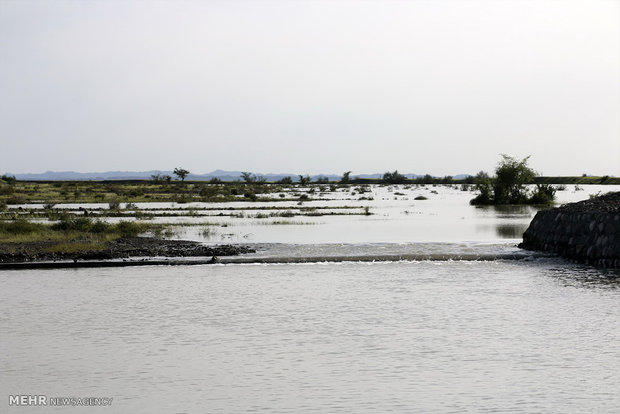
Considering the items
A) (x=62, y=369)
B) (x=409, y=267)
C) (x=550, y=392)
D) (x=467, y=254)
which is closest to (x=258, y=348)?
(x=62, y=369)

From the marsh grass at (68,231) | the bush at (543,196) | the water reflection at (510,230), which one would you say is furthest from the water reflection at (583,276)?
the bush at (543,196)

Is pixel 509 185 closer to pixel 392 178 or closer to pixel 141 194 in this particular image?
pixel 141 194

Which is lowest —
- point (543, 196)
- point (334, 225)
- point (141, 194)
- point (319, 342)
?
point (319, 342)

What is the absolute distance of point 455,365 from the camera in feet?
42.1

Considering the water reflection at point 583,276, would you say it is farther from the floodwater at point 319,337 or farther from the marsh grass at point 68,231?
the marsh grass at point 68,231

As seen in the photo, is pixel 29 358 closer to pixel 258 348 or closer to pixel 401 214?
pixel 258 348

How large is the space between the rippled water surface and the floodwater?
0.15ft

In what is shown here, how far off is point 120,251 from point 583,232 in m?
18.5

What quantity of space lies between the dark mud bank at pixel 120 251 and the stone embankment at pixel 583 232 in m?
12.4

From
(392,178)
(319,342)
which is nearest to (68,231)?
(319,342)

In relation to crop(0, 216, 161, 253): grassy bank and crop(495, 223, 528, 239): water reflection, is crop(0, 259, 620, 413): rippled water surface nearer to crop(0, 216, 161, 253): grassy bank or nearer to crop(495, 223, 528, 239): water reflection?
crop(0, 216, 161, 253): grassy bank

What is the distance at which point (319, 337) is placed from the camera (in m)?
15.1

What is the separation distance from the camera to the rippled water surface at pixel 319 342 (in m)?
11.2

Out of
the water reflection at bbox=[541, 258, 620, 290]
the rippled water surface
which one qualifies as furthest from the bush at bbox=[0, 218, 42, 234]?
the water reflection at bbox=[541, 258, 620, 290]
